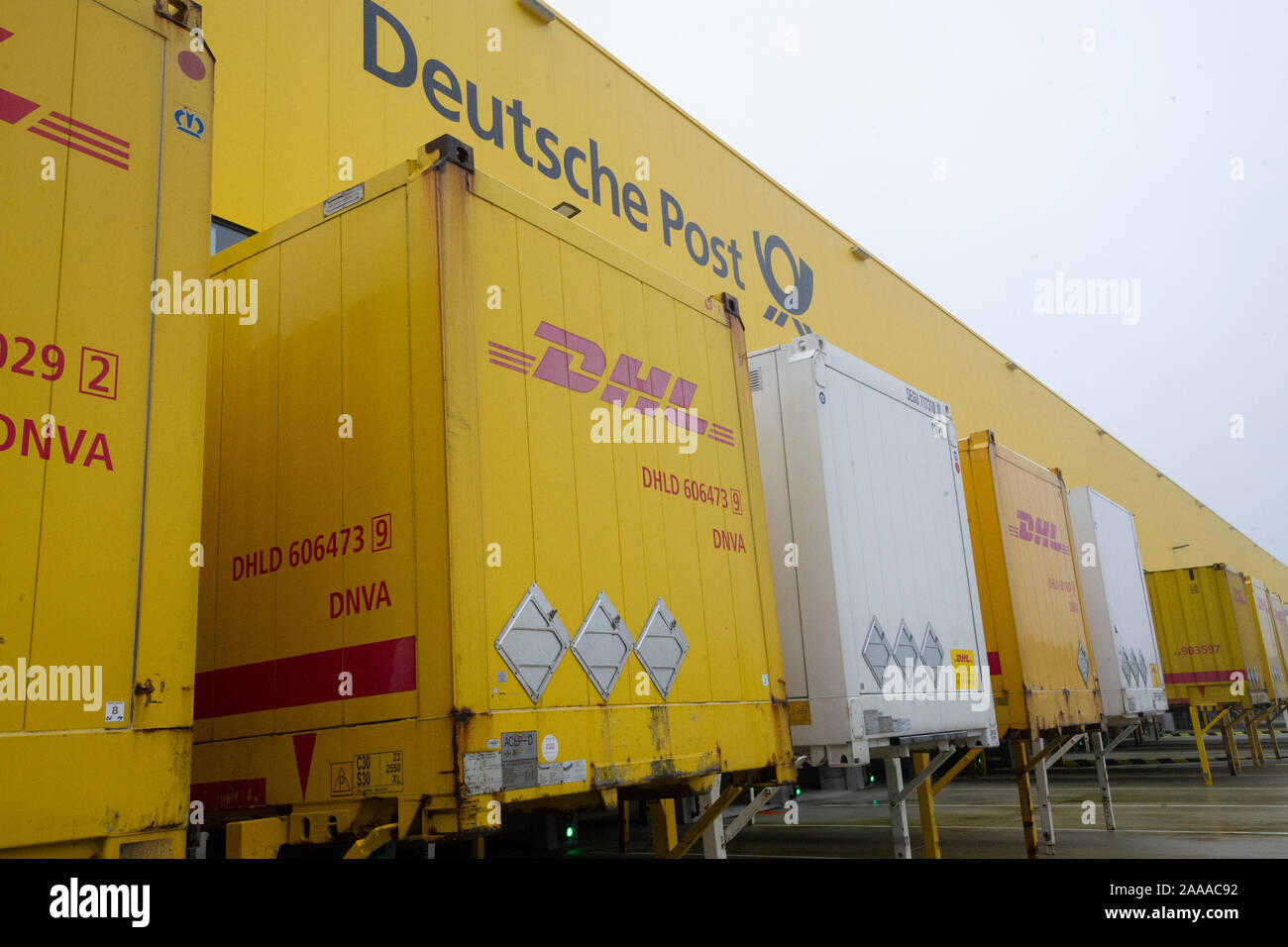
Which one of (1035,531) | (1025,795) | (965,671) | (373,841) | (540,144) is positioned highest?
(540,144)

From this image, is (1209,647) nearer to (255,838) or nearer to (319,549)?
(319,549)

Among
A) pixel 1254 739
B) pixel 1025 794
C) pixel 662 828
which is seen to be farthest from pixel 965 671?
pixel 1254 739

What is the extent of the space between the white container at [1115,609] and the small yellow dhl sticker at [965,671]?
3.60 meters

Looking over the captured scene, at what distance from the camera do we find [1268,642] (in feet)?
64.7

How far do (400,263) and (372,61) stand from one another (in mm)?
4921

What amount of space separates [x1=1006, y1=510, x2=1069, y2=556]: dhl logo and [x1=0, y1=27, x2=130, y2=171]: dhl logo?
7110 mm

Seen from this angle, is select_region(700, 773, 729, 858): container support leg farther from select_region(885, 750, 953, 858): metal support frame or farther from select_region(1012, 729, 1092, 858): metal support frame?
select_region(1012, 729, 1092, 858): metal support frame

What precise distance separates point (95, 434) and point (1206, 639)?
18.6 metres

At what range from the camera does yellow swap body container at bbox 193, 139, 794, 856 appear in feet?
10.1

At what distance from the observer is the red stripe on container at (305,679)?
3104 mm

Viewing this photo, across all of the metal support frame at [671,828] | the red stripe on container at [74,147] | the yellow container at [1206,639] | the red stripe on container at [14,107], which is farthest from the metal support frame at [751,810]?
the yellow container at [1206,639]

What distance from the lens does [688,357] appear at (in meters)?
4.51

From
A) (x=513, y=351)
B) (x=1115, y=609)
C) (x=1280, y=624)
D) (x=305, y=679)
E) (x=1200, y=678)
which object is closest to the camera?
(x=305, y=679)

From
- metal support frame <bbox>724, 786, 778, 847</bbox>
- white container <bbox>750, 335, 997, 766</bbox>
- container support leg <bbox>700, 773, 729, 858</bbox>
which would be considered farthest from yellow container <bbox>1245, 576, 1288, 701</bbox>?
Result: container support leg <bbox>700, 773, 729, 858</bbox>
